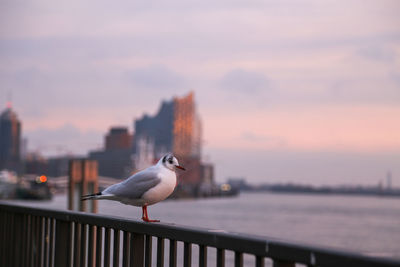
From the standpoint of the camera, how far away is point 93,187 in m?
12.2

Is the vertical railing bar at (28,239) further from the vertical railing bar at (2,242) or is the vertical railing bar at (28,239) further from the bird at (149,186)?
the bird at (149,186)

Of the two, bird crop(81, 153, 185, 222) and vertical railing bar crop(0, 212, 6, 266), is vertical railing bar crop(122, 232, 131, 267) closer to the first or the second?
bird crop(81, 153, 185, 222)

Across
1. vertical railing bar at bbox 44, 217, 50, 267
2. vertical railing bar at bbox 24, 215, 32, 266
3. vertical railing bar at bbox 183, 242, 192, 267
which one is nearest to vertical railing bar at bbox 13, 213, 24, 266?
vertical railing bar at bbox 24, 215, 32, 266

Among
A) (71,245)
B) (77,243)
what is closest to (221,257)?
(77,243)

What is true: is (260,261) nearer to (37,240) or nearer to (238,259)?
(238,259)

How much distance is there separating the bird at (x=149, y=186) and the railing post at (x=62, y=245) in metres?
0.65

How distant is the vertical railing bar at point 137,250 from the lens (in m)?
2.93

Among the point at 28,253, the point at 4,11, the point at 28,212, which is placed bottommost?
the point at 28,253

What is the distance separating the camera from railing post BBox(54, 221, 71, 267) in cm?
365

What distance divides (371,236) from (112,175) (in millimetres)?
103724

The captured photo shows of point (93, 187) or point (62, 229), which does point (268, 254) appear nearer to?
point (62, 229)

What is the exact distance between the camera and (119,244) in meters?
3.09

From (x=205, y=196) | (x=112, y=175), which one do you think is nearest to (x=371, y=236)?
(x=112, y=175)

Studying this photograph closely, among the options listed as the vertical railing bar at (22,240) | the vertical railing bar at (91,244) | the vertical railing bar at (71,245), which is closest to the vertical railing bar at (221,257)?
the vertical railing bar at (91,244)
